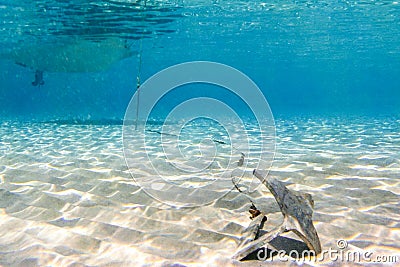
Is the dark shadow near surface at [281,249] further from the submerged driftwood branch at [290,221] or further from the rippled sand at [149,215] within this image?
the rippled sand at [149,215]

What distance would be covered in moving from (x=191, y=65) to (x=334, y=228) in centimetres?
421

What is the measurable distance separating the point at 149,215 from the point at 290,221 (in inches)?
83.0

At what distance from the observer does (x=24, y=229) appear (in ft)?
12.1

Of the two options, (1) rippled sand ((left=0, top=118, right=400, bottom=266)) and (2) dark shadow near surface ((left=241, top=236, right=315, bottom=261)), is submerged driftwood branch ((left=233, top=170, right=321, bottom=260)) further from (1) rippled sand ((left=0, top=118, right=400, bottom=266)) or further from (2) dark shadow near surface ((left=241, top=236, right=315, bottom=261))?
(1) rippled sand ((left=0, top=118, right=400, bottom=266))

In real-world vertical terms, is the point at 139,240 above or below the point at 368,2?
below

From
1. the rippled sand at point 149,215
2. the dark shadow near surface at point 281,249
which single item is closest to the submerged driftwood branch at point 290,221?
the dark shadow near surface at point 281,249

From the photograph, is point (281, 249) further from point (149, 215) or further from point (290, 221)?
point (149, 215)

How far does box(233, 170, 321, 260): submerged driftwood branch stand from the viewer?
2598mm

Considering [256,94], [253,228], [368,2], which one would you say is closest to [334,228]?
[253,228]

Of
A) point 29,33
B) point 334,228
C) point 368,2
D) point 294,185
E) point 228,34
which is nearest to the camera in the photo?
point 334,228

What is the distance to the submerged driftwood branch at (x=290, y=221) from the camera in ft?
8.52

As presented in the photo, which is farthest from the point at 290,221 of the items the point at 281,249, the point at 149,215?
the point at 149,215

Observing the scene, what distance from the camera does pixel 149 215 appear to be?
162 inches

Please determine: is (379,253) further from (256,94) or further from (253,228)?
(256,94)
